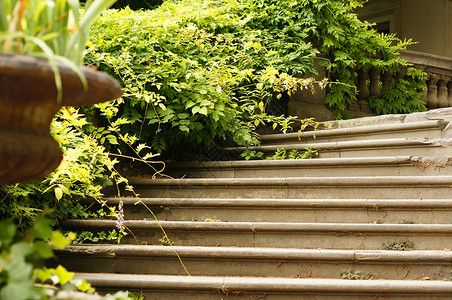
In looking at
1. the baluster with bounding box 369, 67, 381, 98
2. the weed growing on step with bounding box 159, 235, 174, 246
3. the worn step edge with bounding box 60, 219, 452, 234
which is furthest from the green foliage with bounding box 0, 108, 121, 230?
the baluster with bounding box 369, 67, 381, 98

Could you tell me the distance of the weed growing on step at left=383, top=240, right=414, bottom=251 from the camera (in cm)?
293

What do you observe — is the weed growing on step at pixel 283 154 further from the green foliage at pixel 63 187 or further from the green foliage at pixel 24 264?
the green foliage at pixel 24 264

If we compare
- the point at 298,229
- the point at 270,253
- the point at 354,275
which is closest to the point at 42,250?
the point at 270,253

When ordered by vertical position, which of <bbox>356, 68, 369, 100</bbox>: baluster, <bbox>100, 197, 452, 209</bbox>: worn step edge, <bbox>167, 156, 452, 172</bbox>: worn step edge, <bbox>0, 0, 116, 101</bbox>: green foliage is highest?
<bbox>356, 68, 369, 100</bbox>: baluster

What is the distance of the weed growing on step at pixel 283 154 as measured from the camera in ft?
14.1

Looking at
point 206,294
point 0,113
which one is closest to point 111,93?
point 0,113

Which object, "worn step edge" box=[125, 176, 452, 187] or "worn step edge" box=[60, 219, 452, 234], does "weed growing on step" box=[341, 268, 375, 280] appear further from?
"worn step edge" box=[125, 176, 452, 187]

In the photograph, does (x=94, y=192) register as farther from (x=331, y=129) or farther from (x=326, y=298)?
(x=331, y=129)

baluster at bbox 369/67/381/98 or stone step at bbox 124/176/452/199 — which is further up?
baluster at bbox 369/67/381/98

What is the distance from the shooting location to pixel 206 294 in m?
2.58

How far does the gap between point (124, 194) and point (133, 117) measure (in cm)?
64

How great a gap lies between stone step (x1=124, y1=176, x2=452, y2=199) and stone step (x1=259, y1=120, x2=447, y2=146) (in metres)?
0.84

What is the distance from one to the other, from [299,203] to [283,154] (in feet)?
3.63

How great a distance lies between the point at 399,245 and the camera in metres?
2.95
